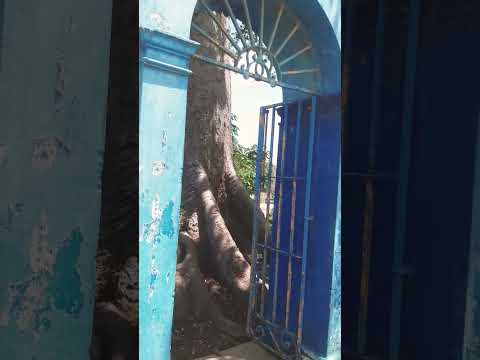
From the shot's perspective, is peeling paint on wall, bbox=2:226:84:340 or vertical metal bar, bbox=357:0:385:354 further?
peeling paint on wall, bbox=2:226:84:340

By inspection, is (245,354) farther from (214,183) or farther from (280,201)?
(214,183)

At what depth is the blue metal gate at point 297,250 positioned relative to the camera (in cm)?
385

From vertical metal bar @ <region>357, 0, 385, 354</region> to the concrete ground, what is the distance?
13.2ft

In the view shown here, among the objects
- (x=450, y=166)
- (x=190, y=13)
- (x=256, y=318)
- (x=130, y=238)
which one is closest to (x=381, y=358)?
(x=450, y=166)

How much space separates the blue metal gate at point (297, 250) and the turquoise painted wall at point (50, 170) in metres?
2.85

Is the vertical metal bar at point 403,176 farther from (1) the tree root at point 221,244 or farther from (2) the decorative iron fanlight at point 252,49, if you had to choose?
Answer: (1) the tree root at point 221,244

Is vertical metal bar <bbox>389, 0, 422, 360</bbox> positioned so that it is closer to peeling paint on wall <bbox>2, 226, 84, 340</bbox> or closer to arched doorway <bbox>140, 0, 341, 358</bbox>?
peeling paint on wall <bbox>2, 226, 84, 340</bbox>

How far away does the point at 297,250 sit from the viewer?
416 cm

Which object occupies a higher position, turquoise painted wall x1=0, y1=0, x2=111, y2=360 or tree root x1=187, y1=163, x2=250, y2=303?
turquoise painted wall x1=0, y1=0, x2=111, y2=360

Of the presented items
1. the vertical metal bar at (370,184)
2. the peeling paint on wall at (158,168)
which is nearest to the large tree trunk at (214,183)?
the peeling paint on wall at (158,168)

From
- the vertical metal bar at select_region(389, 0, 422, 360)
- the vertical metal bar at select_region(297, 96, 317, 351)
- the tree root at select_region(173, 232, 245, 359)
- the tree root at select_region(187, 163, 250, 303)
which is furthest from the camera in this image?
the tree root at select_region(187, 163, 250, 303)

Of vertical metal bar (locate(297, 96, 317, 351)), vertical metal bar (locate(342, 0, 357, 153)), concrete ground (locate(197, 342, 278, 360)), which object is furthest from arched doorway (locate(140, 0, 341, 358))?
vertical metal bar (locate(342, 0, 357, 153))

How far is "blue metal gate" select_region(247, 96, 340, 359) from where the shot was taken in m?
3.85

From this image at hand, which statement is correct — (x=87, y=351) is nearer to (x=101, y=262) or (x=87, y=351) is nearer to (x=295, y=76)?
(x=101, y=262)
